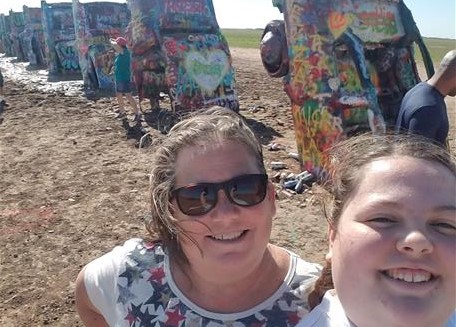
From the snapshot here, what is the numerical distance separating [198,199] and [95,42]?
12986 millimetres

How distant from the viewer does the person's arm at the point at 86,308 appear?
1.65 meters

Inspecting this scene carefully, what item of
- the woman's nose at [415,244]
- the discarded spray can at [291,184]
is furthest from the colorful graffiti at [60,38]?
the woman's nose at [415,244]

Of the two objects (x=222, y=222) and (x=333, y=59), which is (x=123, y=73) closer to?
(x=333, y=59)

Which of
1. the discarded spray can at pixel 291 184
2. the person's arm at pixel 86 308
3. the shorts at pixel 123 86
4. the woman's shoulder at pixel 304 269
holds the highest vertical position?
the woman's shoulder at pixel 304 269

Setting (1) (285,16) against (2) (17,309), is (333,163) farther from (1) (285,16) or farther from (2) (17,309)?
(1) (285,16)

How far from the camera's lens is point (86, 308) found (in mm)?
1701

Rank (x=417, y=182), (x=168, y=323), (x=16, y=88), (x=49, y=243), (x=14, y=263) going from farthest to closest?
(x=16, y=88)
(x=49, y=243)
(x=14, y=263)
(x=168, y=323)
(x=417, y=182)

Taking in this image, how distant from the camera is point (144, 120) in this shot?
360 inches

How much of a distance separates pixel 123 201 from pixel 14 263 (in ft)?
4.73

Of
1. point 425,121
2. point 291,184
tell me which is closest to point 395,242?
point 425,121

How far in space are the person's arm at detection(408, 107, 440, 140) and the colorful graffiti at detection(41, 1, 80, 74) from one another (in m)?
15.6

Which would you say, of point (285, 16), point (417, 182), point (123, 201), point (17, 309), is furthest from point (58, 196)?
point (417, 182)

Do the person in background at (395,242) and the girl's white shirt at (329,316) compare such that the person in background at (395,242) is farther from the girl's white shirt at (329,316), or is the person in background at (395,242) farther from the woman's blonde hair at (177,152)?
the woman's blonde hair at (177,152)

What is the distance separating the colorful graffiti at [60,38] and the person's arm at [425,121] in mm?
15617
